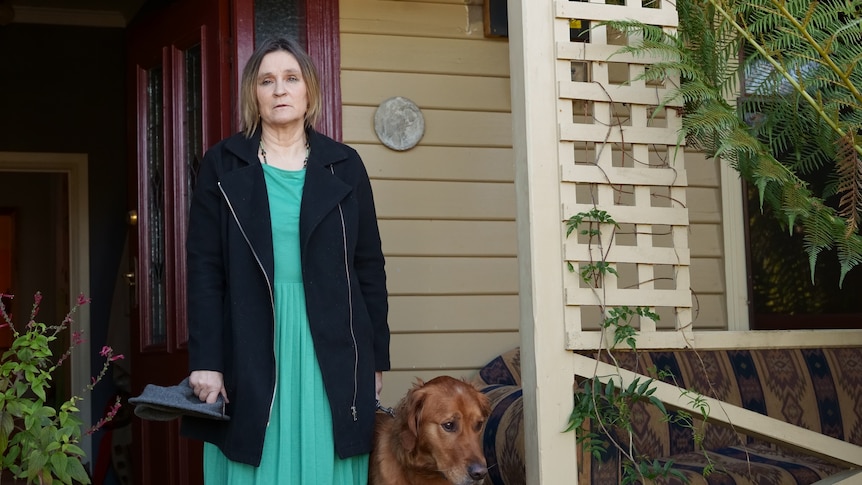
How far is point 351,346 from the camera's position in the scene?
2609 mm

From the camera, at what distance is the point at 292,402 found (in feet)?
8.38

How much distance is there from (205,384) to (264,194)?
1.73 ft

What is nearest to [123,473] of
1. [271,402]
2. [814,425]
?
[271,402]

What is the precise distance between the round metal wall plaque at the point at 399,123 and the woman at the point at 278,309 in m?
1.46

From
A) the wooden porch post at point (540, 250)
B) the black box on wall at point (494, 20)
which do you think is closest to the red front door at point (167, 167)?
the black box on wall at point (494, 20)

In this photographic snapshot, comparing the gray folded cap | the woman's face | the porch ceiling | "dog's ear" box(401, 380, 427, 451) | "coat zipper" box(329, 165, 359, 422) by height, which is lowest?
"dog's ear" box(401, 380, 427, 451)

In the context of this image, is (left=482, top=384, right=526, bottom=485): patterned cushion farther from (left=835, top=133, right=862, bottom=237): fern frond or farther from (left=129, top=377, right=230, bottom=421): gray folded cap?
(left=835, top=133, right=862, bottom=237): fern frond

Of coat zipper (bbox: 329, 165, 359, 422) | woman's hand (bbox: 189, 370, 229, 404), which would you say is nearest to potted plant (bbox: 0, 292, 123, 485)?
woman's hand (bbox: 189, 370, 229, 404)

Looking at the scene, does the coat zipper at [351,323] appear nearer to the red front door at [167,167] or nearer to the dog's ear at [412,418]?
the dog's ear at [412,418]

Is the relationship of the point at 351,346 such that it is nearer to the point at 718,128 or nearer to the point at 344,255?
the point at 344,255

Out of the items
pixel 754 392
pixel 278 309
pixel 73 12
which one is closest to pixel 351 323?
pixel 278 309

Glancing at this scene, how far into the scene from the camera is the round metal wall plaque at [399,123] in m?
4.16

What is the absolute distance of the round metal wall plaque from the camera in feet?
13.7

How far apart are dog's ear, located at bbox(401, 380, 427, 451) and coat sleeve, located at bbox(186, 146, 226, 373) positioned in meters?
0.54
